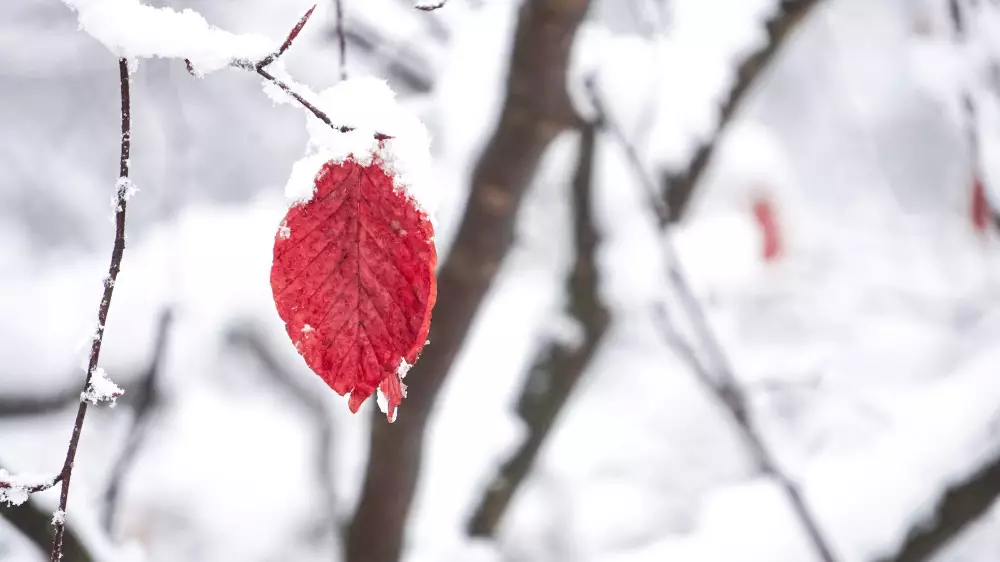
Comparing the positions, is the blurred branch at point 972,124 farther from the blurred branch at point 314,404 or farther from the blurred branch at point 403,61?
the blurred branch at point 314,404

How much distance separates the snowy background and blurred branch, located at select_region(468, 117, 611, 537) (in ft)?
0.07

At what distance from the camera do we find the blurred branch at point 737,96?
748 millimetres

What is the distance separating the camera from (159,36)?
267 mm

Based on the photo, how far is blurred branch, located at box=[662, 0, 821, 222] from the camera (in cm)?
75

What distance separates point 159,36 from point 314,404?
118 cm

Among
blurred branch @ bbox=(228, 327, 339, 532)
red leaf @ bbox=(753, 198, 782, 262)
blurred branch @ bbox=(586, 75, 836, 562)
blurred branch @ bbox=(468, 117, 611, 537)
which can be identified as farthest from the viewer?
red leaf @ bbox=(753, 198, 782, 262)

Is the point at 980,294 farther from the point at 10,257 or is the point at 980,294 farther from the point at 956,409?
the point at 10,257

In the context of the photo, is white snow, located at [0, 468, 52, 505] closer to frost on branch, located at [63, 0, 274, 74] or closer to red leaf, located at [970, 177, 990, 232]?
frost on branch, located at [63, 0, 274, 74]

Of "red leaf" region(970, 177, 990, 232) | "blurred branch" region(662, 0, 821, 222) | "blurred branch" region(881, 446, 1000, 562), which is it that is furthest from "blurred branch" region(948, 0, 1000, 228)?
"blurred branch" region(881, 446, 1000, 562)

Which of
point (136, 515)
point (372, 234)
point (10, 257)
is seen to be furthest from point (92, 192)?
point (372, 234)

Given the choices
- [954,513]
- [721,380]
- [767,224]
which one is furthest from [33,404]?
[767,224]

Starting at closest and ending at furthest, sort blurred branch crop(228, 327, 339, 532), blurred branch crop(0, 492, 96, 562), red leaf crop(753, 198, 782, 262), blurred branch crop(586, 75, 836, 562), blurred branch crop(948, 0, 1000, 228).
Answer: blurred branch crop(0, 492, 96, 562) < blurred branch crop(586, 75, 836, 562) < blurred branch crop(948, 0, 1000, 228) < blurred branch crop(228, 327, 339, 532) < red leaf crop(753, 198, 782, 262)

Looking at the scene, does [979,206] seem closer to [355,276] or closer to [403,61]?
[403,61]

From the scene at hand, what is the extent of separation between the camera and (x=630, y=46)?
0.93 m
